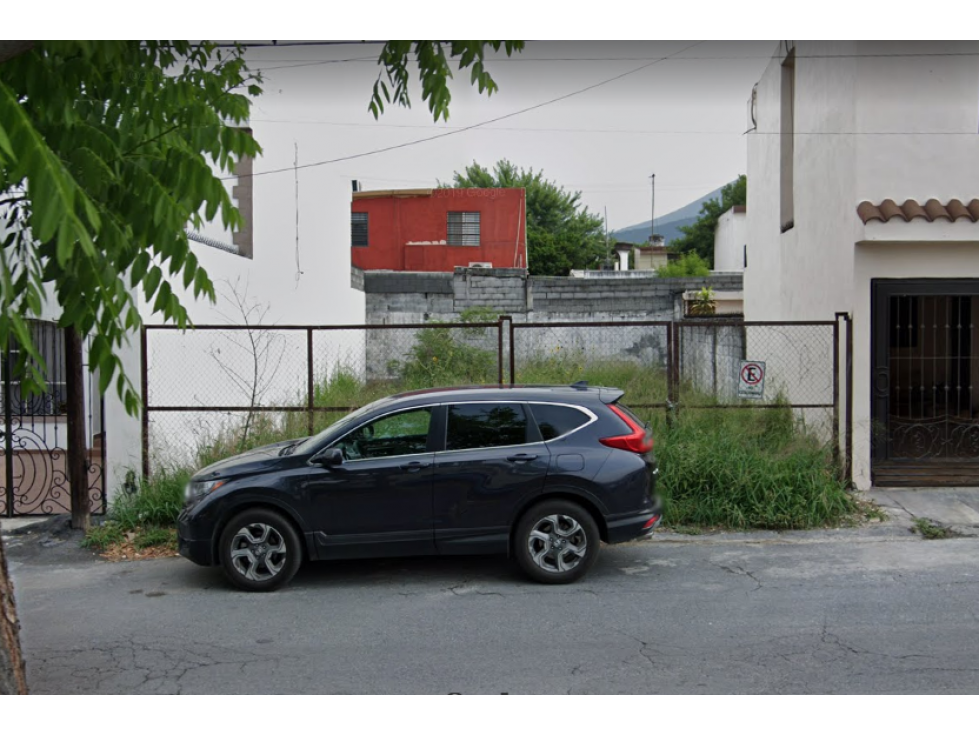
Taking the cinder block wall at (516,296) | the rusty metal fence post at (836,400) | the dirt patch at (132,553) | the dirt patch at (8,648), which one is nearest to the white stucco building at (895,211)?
the rusty metal fence post at (836,400)

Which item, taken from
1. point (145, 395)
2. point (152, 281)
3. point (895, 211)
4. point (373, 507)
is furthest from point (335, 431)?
point (895, 211)

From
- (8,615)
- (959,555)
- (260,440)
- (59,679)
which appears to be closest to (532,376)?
(260,440)

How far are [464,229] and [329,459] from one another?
25038 mm

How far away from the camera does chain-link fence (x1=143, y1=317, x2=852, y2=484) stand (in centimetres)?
966

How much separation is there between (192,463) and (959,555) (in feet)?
26.2

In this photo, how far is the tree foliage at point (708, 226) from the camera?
52.0 meters

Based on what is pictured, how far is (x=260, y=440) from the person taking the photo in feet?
31.5

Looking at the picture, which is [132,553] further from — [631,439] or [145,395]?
[631,439]

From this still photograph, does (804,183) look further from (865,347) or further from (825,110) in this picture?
(865,347)

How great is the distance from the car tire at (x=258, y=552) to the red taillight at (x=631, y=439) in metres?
2.75

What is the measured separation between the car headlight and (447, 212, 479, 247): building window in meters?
24.5

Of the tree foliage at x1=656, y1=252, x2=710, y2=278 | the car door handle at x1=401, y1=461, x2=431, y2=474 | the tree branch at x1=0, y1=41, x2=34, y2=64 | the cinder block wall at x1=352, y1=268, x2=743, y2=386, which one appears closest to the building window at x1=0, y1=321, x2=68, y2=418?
the car door handle at x1=401, y1=461, x2=431, y2=474

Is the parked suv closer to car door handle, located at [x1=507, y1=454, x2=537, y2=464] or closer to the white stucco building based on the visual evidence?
car door handle, located at [x1=507, y1=454, x2=537, y2=464]

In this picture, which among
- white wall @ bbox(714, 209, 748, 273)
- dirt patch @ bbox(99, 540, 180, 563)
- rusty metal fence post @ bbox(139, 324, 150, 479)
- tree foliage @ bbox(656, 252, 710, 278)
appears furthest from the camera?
white wall @ bbox(714, 209, 748, 273)
